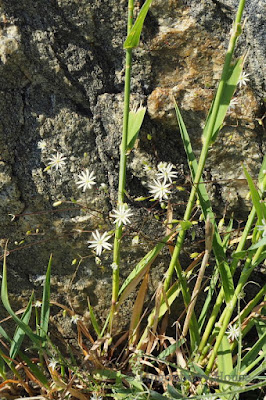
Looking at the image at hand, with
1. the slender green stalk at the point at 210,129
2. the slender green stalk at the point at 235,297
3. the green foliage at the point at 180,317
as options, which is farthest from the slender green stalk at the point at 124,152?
the slender green stalk at the point at 235,297

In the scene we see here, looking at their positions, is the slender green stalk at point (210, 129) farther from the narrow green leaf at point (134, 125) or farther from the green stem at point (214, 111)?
the narrow green leaf at point (134, 125)

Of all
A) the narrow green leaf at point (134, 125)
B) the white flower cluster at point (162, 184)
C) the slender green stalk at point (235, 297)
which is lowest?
the slender green stalk at point (235, 297)

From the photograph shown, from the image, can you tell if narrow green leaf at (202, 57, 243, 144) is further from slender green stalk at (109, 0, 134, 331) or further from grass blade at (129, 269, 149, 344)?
grass blade at (129, 269, 149, 344)

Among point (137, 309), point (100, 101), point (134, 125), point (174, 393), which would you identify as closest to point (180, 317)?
point (137, 309)

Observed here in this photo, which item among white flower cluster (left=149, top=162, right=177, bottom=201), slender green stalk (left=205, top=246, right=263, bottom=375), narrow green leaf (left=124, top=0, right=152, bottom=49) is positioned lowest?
slender green stalk (left=205, top=246, right=263, bottom=375)

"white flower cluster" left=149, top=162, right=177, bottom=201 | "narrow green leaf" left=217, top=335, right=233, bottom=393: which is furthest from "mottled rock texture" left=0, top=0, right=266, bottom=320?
"narrow green leaf" left=217, top=335, right=233, bottom=393

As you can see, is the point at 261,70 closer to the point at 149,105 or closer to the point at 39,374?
the point at 149,105
